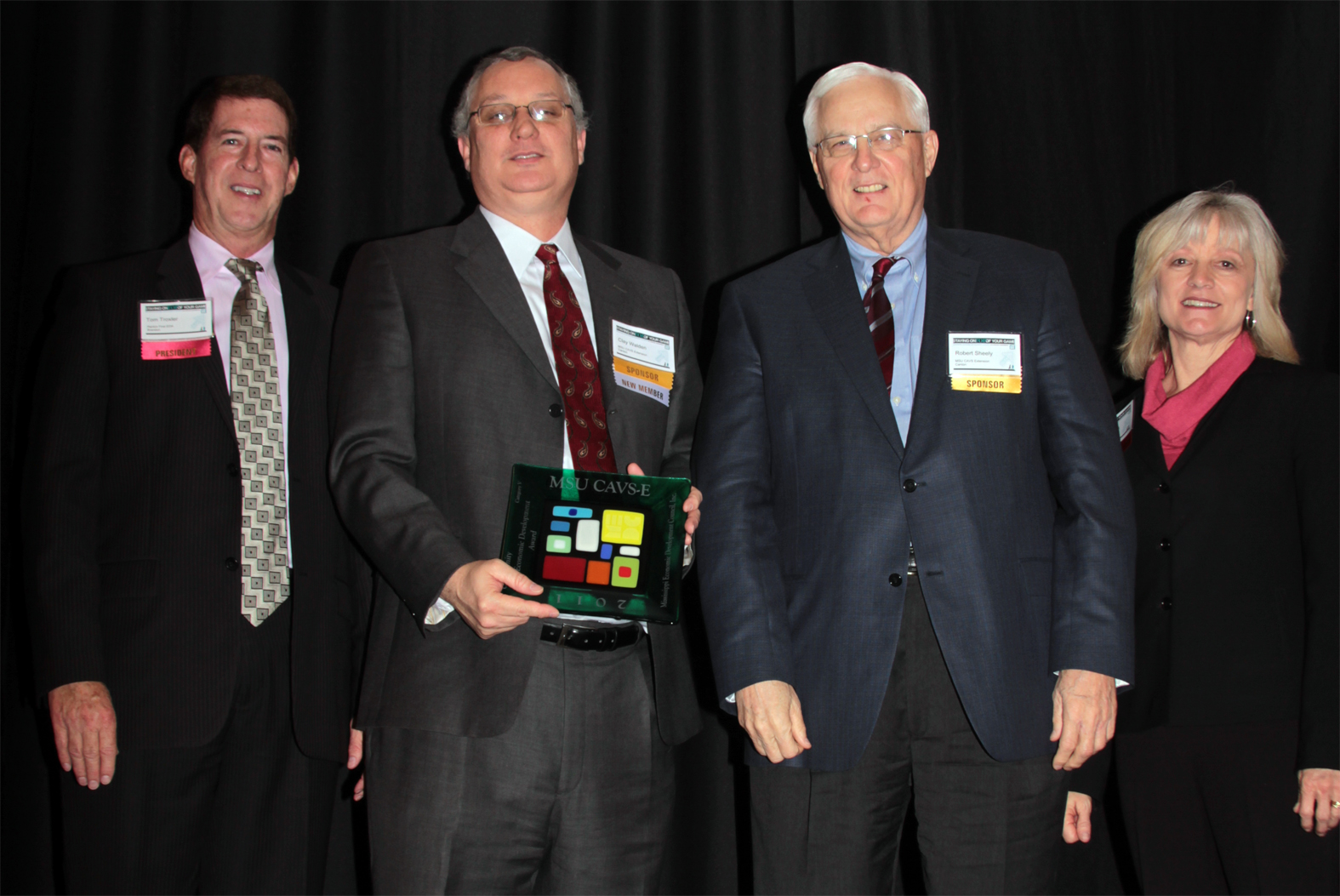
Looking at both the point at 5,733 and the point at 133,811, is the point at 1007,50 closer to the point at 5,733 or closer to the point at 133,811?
the point at 133,811

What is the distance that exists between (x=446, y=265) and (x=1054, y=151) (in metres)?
2.18

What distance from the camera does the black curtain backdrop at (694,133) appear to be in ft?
9.77

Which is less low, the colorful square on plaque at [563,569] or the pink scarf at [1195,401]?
the pink scarf at [1195,401]

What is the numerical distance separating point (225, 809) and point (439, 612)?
728 millimetres

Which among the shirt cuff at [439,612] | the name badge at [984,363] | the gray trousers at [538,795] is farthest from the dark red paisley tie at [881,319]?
the shirt cuff at [439,612]

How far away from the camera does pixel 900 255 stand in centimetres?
204

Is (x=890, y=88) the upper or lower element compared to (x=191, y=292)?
upper

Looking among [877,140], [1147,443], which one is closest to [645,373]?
[877,140]

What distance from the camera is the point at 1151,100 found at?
125 inches

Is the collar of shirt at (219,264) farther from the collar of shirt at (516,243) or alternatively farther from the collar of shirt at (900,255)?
the collar of shirt at (900,255)

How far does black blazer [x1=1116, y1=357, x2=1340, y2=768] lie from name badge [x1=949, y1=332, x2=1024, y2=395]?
0.66 meters

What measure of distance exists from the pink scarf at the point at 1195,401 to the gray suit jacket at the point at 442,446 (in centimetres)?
129

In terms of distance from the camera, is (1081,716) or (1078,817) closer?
(1081,716)

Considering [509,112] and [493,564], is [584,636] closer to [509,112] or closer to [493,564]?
[493,564]
